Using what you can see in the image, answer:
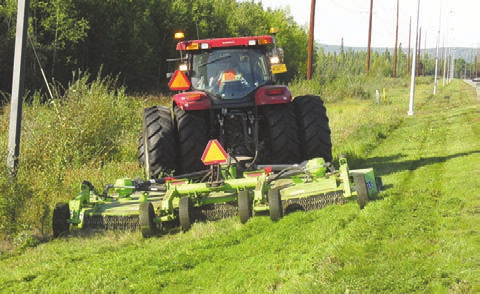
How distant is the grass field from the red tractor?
1.48 meters

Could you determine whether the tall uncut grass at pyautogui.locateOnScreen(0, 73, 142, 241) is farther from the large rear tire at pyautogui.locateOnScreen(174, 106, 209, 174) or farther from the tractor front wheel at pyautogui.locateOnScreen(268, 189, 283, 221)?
the tractor front wheel at pyautogui.locateOnScreen(268, 189, 283, 221)

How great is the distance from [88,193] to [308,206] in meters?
2.58

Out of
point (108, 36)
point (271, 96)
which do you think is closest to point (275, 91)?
point (271, 96)

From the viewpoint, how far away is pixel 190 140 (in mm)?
8250

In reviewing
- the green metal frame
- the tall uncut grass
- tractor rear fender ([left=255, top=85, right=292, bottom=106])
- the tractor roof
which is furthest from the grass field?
the tractor roof

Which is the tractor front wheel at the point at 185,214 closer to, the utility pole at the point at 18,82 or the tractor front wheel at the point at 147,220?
the tractor front wheel at the point at 147,220

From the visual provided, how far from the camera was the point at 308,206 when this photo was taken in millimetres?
6957

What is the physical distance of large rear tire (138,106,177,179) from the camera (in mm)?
8164

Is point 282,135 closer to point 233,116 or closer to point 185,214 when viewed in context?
point 233,116

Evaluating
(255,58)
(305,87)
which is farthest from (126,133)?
(305,87)

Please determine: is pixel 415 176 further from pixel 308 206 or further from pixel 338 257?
pixel 338 257

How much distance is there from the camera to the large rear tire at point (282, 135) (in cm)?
852

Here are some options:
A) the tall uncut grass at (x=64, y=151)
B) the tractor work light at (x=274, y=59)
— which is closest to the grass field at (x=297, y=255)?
the tall uncut grass at (x=64, y=151)

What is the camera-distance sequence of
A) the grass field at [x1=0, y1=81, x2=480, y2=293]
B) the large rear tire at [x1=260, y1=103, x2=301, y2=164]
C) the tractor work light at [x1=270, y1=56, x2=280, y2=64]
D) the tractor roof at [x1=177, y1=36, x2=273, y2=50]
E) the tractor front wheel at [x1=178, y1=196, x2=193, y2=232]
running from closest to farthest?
the grass field at [x1=0, y1=81, x2=480, y2=293], the tractor front wheel at [x1=178, y1=196, x2=193, y2=232], the large rear tire at [x1=260, y1=103, x2=301, y2=164], the tractor roof at [x1=177, y1=36, x2=273, y2=50], the tractor work light at [x1=270, y1=56, x2=280, y2=64]
